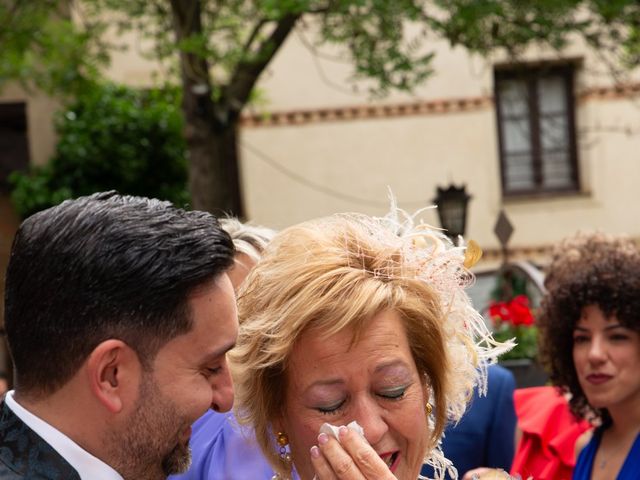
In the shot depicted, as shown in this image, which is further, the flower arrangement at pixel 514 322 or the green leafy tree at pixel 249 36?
the green leafy tree at pixel 249 36

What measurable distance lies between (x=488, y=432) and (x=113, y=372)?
2.10m

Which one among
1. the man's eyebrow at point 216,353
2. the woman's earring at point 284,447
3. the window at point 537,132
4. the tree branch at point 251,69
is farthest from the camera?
the window at point 537,132

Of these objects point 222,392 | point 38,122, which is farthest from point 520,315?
point 38,122

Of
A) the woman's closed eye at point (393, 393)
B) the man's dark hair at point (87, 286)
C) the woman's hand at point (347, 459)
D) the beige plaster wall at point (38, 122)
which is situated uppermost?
the beige plaster wall at point (38, 122)

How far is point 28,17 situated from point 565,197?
7631 millimetres

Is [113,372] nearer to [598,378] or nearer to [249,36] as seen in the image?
[598,378]

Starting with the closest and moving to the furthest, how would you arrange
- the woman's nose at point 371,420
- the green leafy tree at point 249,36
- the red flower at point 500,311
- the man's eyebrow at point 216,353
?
the man's eyebrow at point 216,353, the woman's nose at point 371,420, the red flower at point 500,311, the green leafy tree at point 249,36

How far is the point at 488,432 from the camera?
3.61 m

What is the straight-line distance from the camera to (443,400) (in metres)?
2.56

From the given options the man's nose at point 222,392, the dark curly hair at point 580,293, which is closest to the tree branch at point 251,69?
Result: the dark curly hair at point 580,293

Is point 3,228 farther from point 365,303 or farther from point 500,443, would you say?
point 365,303

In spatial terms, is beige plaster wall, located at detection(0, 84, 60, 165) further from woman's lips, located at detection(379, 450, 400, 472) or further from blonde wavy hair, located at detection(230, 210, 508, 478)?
woman's lips, located at detection(379, 450, 400, 472)

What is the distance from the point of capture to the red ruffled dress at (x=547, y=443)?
12.7 ft

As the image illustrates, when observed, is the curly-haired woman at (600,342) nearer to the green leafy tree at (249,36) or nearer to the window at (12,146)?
the green leafy tree at (249,36)
